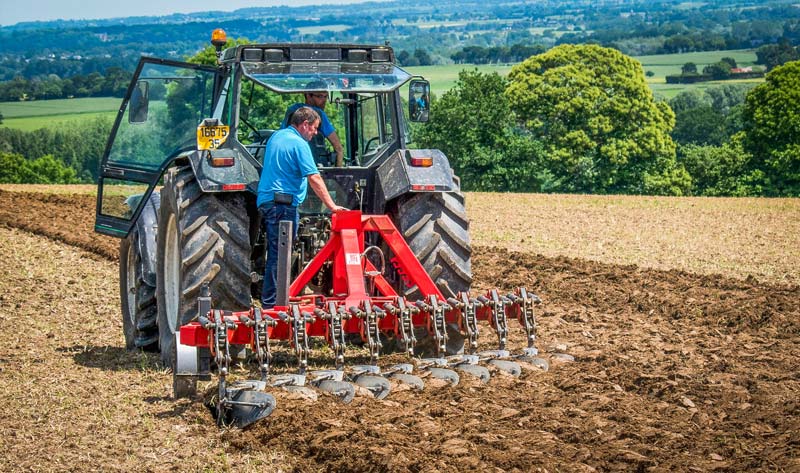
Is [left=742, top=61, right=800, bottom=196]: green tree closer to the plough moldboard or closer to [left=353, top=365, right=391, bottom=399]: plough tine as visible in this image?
the plough moldboard

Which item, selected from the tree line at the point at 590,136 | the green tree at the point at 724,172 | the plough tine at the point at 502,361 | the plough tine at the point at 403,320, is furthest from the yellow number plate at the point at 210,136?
the green tree at the point at 724,172

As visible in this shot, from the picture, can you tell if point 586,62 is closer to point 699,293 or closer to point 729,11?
point 699,293

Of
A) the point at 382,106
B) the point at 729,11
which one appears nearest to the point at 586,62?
the point at 382,106

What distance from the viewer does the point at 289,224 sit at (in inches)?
306

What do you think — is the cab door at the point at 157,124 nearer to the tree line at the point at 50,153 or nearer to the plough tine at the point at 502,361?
the plough tine at the point at 502,361

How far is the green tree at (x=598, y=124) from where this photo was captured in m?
49.8

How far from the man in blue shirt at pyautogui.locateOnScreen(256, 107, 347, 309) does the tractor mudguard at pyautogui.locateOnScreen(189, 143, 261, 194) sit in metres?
0.15

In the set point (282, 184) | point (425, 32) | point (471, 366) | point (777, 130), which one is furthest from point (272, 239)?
point (425, 32)

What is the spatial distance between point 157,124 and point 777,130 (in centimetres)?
4218

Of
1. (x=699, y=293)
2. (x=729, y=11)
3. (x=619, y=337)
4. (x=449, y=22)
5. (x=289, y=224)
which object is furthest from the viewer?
(x=449, y=22)

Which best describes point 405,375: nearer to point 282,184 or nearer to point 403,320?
point 403,320

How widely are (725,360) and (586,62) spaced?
149 feet

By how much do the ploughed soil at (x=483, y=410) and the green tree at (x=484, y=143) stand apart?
36.3 metres

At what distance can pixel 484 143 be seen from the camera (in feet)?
159
